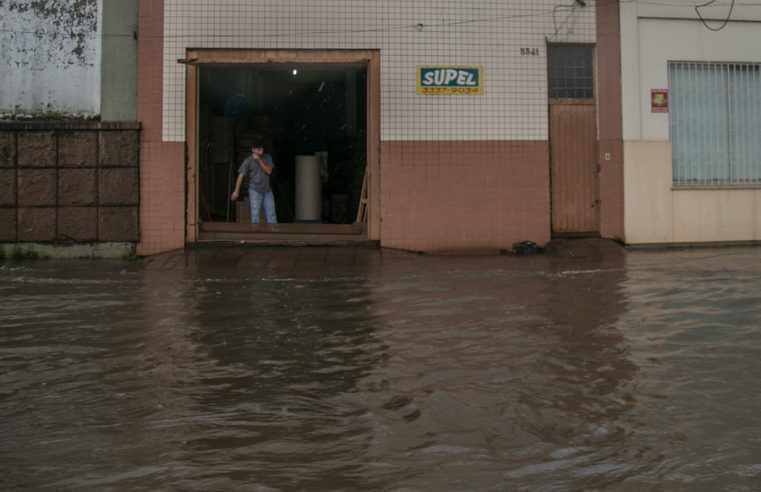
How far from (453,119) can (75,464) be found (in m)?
10.8

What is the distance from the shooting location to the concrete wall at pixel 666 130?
14406mm

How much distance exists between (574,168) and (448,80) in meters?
2.58

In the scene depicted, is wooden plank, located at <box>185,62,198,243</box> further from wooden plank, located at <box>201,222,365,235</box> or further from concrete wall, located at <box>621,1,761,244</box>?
concrete wall, located at <box>621,1,761,244</box>

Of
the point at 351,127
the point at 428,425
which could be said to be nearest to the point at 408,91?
the point at 351,127

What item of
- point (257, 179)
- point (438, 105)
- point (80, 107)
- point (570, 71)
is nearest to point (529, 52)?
point (570, 71)

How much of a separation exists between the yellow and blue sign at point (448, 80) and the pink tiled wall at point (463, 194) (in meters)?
0.84

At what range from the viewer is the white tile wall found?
13516mm

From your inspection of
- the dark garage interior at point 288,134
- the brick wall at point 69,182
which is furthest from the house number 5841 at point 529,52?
the brick wall at point 69,182

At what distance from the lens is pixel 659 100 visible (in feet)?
47.7

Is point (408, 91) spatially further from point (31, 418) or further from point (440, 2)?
point (31, 418)

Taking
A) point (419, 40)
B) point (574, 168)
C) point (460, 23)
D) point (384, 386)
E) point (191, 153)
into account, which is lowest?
point (384, 386)

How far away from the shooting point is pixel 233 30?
44.4 ft

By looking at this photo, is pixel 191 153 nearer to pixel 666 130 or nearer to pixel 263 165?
pixel 263 165

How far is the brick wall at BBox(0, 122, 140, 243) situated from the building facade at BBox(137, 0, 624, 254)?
1.00 ft
